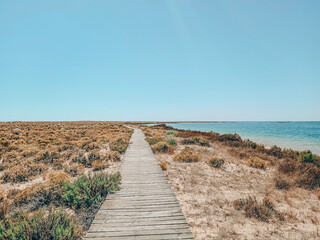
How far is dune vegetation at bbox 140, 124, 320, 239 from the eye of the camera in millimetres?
4121

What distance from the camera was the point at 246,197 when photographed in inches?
212

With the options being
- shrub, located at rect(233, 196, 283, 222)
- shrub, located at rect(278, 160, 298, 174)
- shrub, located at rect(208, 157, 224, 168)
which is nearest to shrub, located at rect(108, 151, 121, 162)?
shrub, located at rect(208, 157, 224, 168)

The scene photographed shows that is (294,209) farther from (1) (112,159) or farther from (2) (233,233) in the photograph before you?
(1) (112,159)

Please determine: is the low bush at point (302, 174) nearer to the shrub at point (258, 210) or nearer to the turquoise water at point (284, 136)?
the shrub at point (258, 210)

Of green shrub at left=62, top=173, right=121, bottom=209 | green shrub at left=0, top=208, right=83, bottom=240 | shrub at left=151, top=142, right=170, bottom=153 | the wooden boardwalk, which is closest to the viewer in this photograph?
green shrub at left=0, top=208, right=83, bottom=240

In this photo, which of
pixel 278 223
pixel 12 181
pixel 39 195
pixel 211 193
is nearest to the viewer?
pixel 278 223

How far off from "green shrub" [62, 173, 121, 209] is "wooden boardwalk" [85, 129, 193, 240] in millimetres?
392

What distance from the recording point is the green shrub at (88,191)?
5.00m

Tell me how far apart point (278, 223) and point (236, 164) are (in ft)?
18.6

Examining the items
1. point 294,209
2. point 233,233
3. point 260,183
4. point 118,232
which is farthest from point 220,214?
point 260,183

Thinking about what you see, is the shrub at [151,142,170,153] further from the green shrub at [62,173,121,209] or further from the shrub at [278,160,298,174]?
the shrub at [278,160,298,174]

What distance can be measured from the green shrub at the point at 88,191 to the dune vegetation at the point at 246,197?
8.56 feet

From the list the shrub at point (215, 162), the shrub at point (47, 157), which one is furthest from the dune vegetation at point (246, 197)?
the shrub at point (47, 157)

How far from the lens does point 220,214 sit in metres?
4.76
